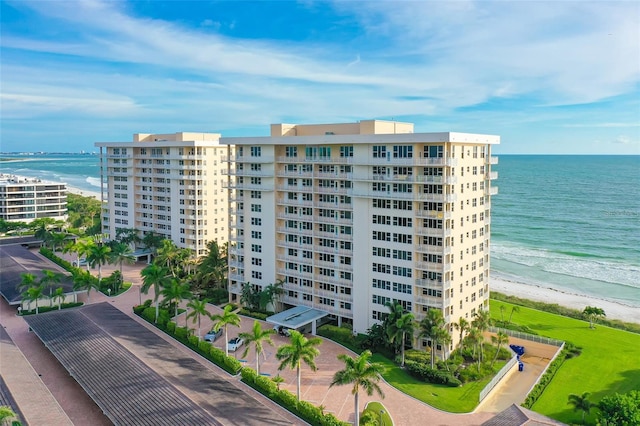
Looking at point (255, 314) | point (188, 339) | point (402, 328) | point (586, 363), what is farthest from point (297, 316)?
point (586, 363)

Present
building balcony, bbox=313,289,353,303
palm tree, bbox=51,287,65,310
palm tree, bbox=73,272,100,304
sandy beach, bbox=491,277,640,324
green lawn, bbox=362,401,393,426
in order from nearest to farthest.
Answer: green lawn, bbox=362,401,393,426 → building balcony, bbox=313,289,353,303 → palm tree, bbox=51,287,65,310 → palm tree, bbox=73,272,100,304 → sandy beach, bbox=491,277,640,324

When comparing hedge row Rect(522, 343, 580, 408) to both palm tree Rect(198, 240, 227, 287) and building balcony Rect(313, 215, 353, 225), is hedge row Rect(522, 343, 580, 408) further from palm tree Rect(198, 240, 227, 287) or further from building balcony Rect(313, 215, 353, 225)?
palm tree Rect(198, 240, 227, 287)

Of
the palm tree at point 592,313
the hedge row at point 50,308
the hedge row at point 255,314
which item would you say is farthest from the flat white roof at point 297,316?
the palm tree at point 592,313

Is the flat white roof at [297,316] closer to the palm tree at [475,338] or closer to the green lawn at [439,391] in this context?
the green lawn at [439,391]

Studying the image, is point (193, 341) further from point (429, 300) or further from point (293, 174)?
point (429, 300)

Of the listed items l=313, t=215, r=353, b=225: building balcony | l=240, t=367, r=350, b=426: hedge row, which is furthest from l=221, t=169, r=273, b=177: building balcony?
l=240, t=367, r=350, b=426: hedge row

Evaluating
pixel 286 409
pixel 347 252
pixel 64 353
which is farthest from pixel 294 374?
pixel 64 353

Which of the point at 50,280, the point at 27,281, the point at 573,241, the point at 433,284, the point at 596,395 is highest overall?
the point at 433,284
